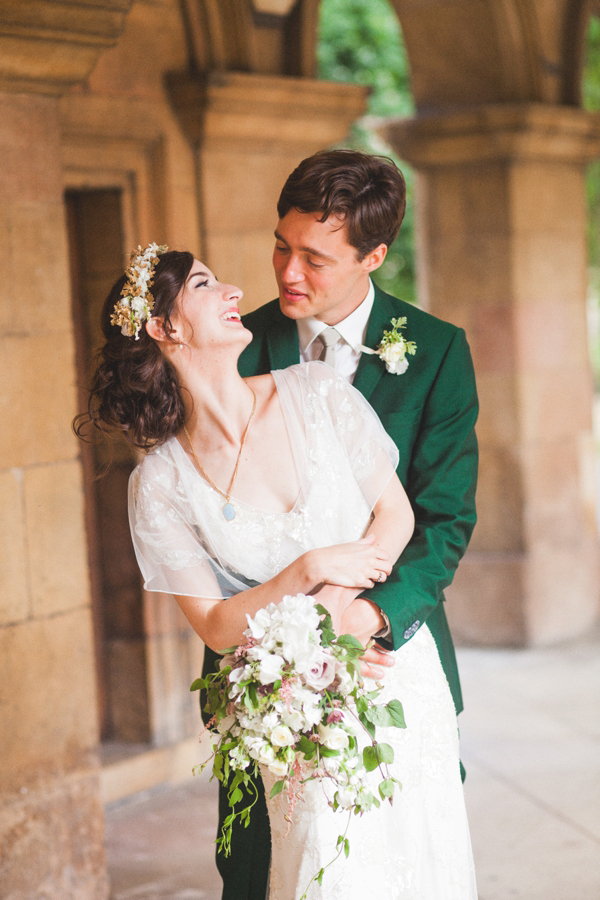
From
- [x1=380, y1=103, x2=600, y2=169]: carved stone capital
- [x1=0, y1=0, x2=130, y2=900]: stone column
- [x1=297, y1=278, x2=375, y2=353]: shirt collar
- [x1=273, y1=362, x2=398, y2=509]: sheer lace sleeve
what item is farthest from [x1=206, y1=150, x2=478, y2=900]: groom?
[x1=380, y1=103, x2=600, y2=169]: carved stone capital

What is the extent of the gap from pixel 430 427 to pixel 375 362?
21 centimetres

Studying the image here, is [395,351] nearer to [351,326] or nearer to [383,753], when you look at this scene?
[351,326]

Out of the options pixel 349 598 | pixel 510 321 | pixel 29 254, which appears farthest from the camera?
pixel 510 321

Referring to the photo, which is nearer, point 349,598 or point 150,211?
point 349,598

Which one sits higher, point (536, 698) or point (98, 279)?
point (98, 279)

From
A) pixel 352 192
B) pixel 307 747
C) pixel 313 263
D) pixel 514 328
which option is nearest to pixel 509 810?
pixel 307 747

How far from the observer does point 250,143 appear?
4867 mm

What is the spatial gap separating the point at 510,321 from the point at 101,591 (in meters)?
2.96

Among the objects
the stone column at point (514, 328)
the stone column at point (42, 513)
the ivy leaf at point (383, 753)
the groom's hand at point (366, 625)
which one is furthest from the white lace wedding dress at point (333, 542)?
the stone column at point (514, 328)

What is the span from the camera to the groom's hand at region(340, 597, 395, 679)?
7.26 ft

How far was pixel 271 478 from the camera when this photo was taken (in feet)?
7.73

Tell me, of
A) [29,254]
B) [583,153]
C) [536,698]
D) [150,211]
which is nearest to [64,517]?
[29,254]

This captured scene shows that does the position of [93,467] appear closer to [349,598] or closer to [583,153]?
[349,598]

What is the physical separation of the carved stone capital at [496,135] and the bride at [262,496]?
4.04m
